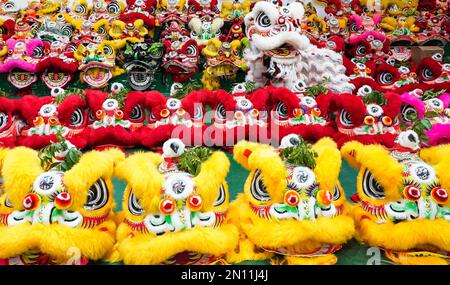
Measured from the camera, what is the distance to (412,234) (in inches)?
58.8

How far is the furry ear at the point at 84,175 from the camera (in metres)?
1.42

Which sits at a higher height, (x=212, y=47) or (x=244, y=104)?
(x=212, y=47)

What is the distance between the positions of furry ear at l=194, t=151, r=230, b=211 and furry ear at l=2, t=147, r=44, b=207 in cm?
59

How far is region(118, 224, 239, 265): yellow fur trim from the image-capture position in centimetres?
140

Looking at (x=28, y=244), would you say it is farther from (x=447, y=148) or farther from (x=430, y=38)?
(x=430, y=38)

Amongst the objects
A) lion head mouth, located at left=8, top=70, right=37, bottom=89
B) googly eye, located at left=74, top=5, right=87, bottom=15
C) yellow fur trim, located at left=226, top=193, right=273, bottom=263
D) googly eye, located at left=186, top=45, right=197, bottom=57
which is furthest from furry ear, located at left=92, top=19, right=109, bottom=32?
yellow fur trim, located at left=226, top=193, right=273, bottom=263

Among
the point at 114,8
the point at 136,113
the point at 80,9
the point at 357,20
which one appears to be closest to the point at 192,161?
the point at 136,113

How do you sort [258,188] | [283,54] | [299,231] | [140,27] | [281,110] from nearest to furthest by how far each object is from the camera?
1. [299,231]
2. [258,188]
3. [281,110]
4. [283,54]
5. [140,27]

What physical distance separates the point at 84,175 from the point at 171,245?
39cm

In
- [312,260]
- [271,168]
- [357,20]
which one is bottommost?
[312,260]

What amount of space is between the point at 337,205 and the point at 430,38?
360 cm

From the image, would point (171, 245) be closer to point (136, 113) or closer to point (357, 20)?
point (136, 113)

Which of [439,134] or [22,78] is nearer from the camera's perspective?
[439,134]
